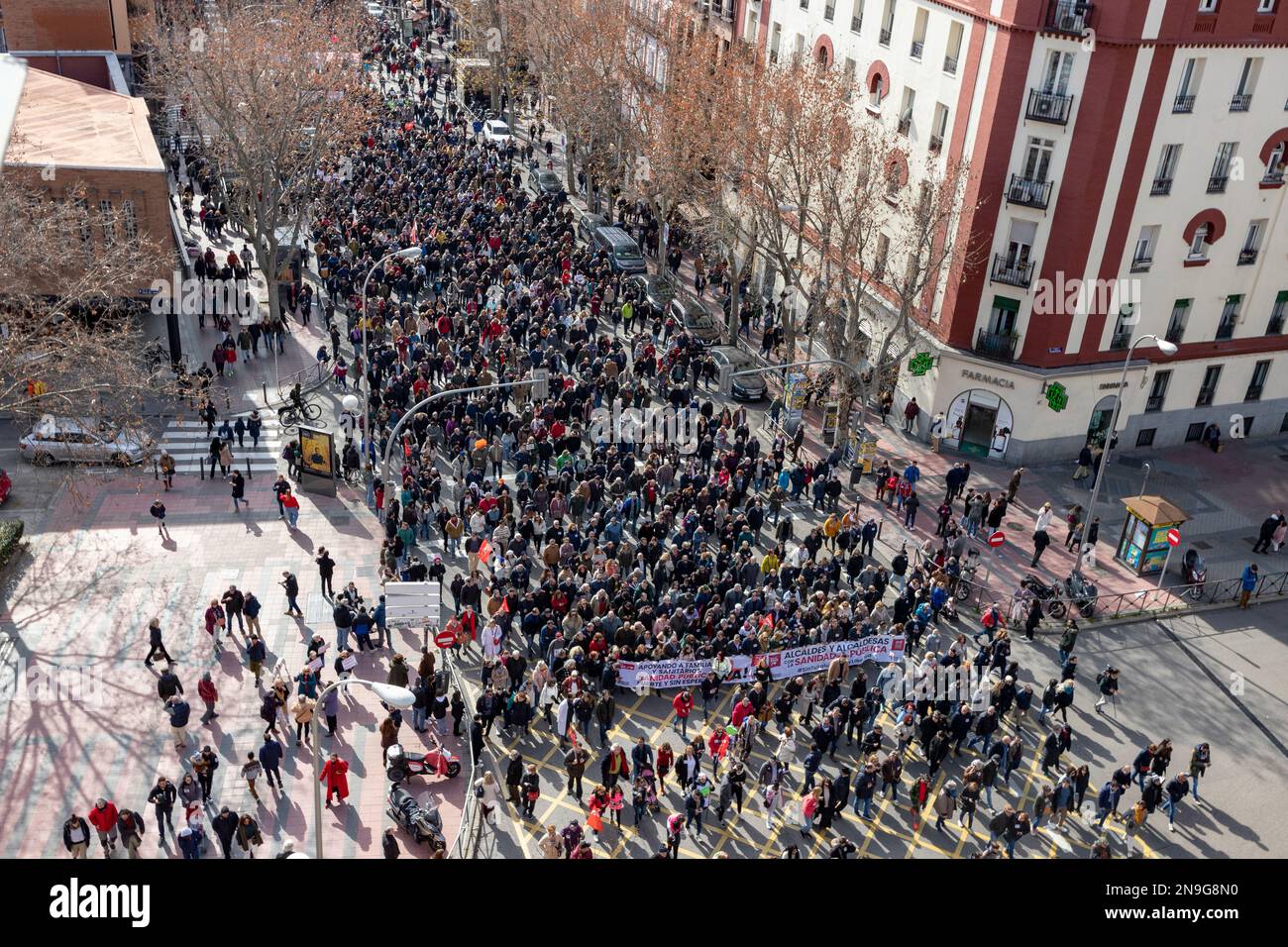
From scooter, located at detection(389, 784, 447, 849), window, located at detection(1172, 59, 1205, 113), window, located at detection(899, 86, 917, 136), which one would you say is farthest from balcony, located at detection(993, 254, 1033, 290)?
scooter, located at detection(389, 784, 447, 849)

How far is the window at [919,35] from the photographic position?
1722 inches

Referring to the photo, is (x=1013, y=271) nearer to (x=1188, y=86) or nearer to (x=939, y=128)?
(x=939, y=128)

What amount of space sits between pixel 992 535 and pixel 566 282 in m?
23.0

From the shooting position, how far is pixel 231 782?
82.8ft

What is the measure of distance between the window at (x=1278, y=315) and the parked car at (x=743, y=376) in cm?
1939

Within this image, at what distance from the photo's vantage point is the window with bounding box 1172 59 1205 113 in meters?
39.3

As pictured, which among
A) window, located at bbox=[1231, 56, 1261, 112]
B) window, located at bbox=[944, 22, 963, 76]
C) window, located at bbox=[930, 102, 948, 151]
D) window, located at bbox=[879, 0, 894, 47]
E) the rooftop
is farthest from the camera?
window, located at bbox=[879, 0, 894, 47]

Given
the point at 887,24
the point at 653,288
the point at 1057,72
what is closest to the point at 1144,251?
the point at 1057,72

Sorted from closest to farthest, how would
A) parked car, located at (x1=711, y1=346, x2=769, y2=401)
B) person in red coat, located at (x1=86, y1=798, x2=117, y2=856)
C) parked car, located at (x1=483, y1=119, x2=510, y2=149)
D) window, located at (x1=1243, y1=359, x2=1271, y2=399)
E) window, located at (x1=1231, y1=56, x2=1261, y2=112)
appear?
person in red coat, located at (x1=86, y1=798, x2=117, y2=856) < window, located at (x1=1231, y1=56, x2=1261, y2=112) < window, located at (x1=1243, y1=359, x2=1271, y2=399) < parked car, located at (x1=711, y1=346, x2=769, y2=401) < parked car, located at (x1=483, y1=119, x2=510, y2=149)

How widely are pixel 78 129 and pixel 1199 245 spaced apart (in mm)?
42340

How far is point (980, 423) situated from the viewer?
144 ft

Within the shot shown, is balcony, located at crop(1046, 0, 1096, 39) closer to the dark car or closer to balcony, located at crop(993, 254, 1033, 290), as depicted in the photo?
balcony, located at crop(993, 254, 1033, 290)

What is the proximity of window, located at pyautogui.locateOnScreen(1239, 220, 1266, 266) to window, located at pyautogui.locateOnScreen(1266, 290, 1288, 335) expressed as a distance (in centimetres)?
234

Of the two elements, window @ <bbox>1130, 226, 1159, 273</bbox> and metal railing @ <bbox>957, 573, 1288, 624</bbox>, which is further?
window @ <bbox>1130, 226, 1159, 273</bbox>
